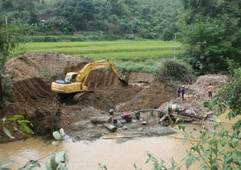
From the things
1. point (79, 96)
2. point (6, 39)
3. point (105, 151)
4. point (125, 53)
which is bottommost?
point (125, 53)

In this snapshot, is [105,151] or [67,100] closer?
[105,151]

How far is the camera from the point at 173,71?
20953 mm

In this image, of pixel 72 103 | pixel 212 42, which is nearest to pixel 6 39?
pixel 72 103

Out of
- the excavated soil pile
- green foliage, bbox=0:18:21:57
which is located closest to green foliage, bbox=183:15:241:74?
the excavated soil pile

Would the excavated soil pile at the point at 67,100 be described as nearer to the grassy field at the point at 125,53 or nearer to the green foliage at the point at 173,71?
the green foliage at the point at 173,71

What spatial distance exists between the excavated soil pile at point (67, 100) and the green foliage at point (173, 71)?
77.9 inches

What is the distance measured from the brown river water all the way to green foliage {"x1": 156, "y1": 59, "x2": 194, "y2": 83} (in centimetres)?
868

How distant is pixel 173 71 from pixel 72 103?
24.7 feet

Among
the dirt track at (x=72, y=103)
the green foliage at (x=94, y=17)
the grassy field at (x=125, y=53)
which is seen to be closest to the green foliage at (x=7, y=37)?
the dirt track at (x=72, y=103)

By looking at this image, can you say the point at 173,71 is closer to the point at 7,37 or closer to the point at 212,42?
the point at 212,42

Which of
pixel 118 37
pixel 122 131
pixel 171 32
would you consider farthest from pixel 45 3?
pixel 122 131

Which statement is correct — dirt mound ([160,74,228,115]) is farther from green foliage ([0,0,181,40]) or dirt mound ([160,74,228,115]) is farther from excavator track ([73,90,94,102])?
green foliage ([0,0,181,40])

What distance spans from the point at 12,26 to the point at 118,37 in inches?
1328

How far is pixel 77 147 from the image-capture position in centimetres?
1152
